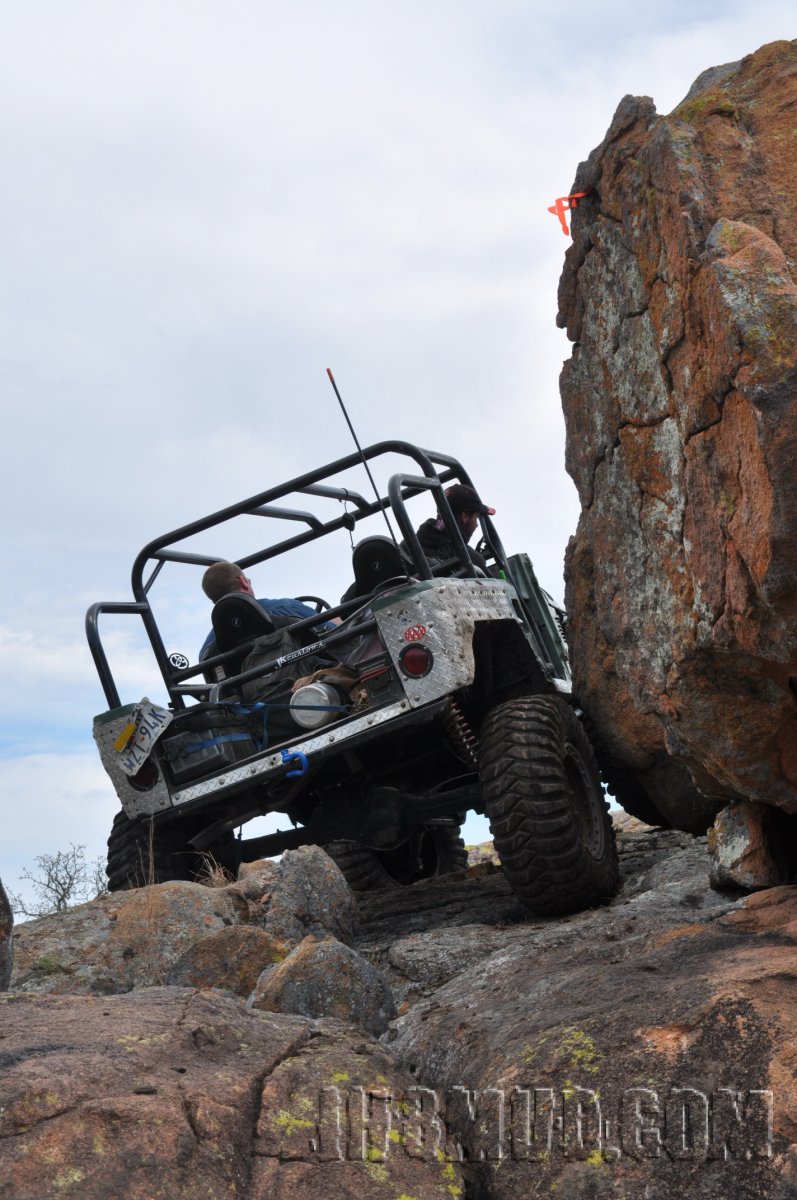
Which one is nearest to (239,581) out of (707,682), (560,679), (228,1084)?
(560,679)

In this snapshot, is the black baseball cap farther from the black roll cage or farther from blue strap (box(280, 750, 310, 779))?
blue strap (box(280, 750, 310, 779))

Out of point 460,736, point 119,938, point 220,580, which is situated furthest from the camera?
point 220,580

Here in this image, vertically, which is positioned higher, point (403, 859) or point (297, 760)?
point (297, 760)

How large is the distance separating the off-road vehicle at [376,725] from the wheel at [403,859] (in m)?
0.05

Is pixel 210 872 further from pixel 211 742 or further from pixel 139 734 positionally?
pixel 139 734

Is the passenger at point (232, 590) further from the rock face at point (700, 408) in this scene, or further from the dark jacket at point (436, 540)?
the rock face at point (700, 408)

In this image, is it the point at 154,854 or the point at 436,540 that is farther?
the point at 436,540

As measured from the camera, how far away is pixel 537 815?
5059 millimetres

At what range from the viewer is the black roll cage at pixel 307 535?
6.21 meters

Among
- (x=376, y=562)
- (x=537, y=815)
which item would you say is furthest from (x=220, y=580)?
(x=537, y=815)

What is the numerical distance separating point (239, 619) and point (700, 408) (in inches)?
134

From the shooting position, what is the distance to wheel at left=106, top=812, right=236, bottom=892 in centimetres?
625

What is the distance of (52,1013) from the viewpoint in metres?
3.09

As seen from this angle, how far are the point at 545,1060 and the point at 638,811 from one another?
4.12m
